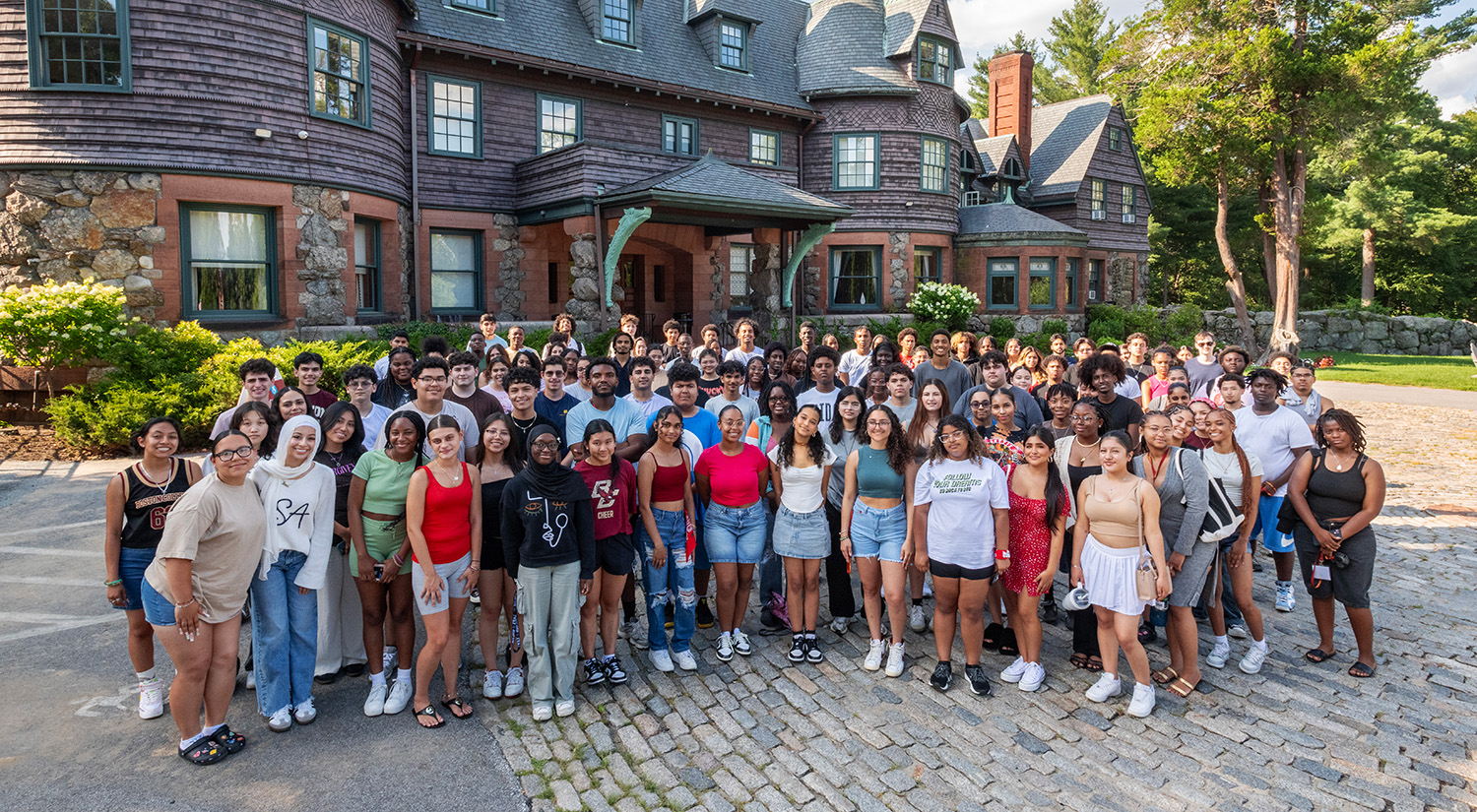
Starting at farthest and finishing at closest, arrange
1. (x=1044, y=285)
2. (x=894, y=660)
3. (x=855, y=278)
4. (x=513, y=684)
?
(x=1044, y=285) < (x=855, y=278) < (x=894, y=660) < (x=513, y=684)

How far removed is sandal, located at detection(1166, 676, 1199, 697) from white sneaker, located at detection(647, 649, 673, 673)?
3.23 meters

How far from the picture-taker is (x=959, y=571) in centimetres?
522

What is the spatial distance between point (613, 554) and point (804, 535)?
1.33 meters

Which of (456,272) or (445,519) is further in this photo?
(456,272)

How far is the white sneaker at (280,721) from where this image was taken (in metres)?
4.54

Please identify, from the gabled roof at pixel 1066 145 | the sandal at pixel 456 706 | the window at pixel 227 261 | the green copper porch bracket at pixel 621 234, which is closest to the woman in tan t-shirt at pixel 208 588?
the sandal at pixel 456 706

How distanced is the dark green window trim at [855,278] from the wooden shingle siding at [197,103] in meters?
14.0

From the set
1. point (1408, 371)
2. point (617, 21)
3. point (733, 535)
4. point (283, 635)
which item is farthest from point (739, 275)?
point (1408, 371)

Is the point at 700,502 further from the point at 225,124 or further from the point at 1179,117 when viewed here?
the point at 1179,117

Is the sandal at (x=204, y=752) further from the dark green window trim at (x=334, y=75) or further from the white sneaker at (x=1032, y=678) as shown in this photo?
the dark green window trim at (x=334, y=75)

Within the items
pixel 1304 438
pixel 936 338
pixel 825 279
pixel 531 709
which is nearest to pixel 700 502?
pixel 531 709

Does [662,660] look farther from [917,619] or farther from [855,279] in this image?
[855,279]

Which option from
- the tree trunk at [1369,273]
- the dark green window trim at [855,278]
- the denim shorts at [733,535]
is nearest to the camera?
the denim shorts at [733,535]

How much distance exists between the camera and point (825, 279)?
80.0 ft
